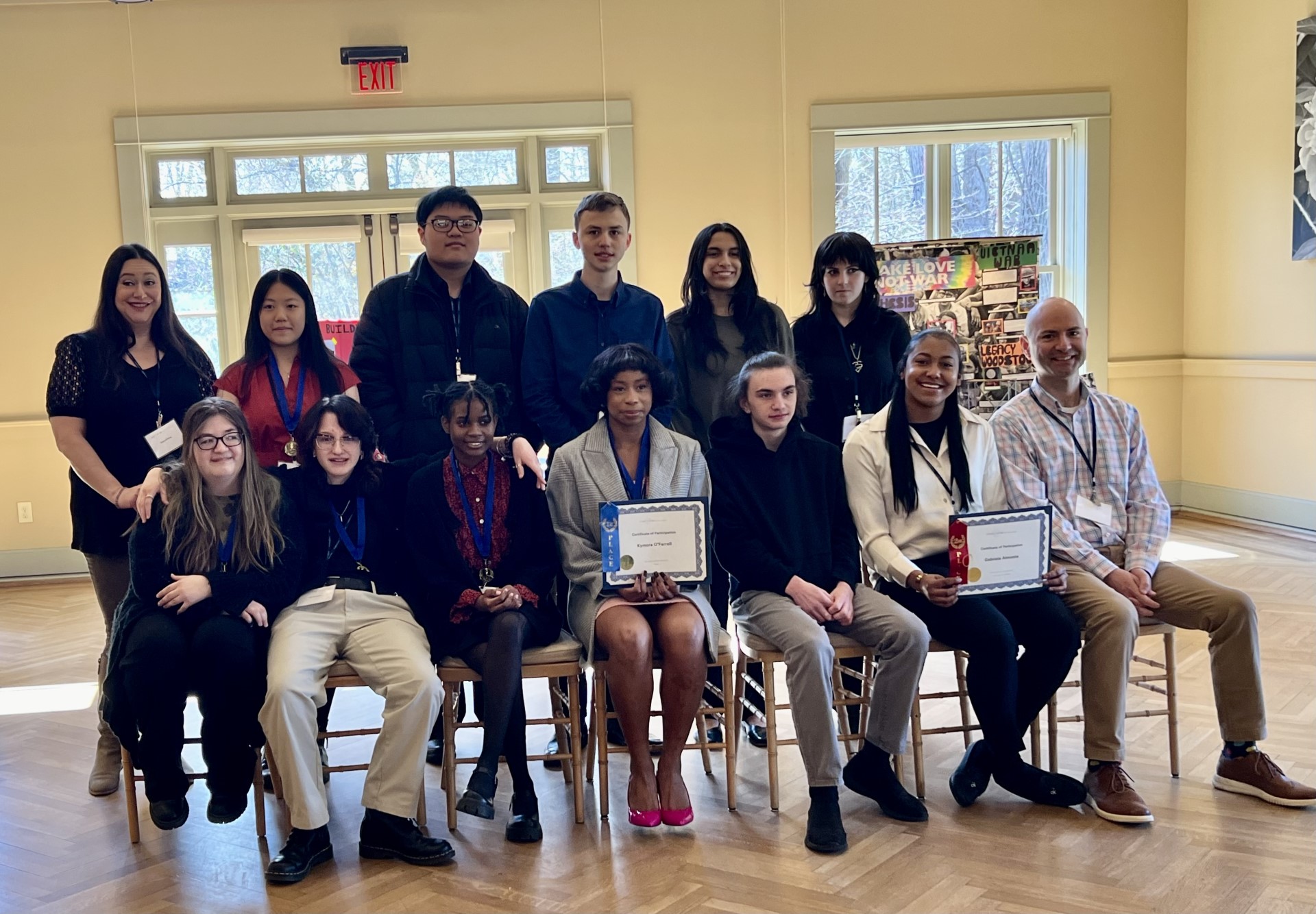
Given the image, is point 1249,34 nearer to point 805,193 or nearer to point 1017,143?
point 1017,143

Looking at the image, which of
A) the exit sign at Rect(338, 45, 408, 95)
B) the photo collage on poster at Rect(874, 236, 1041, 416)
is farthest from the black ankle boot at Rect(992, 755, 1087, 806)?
the exit sign at Rect(338, 45, 408, 95)

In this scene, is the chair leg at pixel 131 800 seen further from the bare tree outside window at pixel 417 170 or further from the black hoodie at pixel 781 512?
the bare tree outside window at pixel 417 170

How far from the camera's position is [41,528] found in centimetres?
713

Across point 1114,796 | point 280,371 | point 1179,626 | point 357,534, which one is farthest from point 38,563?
point 1179,626

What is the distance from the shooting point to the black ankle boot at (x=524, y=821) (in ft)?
10.1

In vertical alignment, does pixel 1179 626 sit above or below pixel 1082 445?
below

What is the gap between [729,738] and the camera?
3.27m

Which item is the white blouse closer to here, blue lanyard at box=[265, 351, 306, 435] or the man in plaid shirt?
the man in plaid shirt

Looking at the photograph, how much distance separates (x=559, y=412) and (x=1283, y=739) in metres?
2.53

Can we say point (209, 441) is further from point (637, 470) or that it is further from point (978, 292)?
point (978, 292)

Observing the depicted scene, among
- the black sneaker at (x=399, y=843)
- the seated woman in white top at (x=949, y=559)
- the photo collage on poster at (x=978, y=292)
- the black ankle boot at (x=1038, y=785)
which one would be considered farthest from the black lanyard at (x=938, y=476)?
the photo collage on poster at (x=978, y=292)

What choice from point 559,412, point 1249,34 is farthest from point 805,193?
point 559,412

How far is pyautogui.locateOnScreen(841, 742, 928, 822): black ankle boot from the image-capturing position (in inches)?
124

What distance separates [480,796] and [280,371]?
4.77 ft
